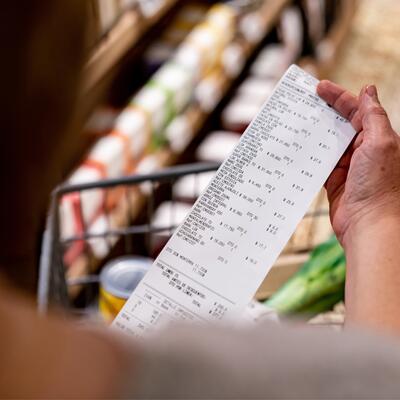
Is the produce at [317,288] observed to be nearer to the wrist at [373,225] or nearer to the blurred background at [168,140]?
the blurred background at [168,140]

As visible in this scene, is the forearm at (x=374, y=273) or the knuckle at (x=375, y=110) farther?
the knuckle at (x=375, y=110)

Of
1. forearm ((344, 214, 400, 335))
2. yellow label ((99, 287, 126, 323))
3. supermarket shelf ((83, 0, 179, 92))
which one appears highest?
supermarket shelf ((83, 0, 179, 92))

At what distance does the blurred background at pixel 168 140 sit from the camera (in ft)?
4.12

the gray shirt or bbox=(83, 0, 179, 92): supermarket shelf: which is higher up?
bbox=(83, 0, 179, 92): supermarket shelf

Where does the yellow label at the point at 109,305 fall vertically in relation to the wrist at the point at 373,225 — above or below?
below

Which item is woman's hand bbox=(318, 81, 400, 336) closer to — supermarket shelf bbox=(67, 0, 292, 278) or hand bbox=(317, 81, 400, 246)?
hand bbox=(317, 81, 400, 246)

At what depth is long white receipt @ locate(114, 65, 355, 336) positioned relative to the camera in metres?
0.87

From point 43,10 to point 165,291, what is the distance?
22.2 inches

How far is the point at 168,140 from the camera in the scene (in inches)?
83.4

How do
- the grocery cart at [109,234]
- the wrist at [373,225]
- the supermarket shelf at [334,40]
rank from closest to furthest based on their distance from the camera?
1. the wrist at [373,225]
2. the grocery cart at [109,234]
3. the supermarket shelf at [334,40]

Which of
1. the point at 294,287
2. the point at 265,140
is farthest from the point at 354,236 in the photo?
the point at 294,287

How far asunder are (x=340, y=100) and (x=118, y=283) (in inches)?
19.8

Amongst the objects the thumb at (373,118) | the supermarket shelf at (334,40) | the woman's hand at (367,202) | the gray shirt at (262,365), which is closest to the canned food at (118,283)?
the woman's hand at (367,202)

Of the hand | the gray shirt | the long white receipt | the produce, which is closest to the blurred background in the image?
the produce
